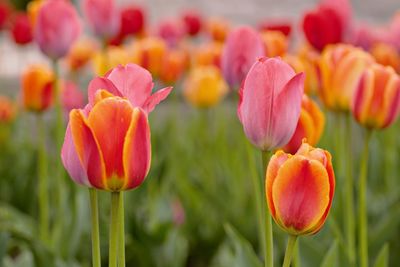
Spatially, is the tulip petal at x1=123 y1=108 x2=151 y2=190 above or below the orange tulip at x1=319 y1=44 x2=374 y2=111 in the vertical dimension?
above

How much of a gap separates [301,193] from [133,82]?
6.3 inches

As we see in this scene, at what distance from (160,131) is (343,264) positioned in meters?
1.88

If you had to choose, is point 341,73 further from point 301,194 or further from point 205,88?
point 205,88

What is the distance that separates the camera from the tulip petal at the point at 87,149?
630mm

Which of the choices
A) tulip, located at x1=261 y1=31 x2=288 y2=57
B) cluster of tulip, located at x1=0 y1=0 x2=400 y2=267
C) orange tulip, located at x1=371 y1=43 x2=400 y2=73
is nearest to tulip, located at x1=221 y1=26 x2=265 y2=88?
cluster of tulip, located at x1=0 y1=0 x2=400 y2=267

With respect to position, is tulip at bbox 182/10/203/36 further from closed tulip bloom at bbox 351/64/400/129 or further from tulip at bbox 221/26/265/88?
closed tulip bloom at bbox 351/64/400/129

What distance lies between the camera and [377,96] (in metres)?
0.99

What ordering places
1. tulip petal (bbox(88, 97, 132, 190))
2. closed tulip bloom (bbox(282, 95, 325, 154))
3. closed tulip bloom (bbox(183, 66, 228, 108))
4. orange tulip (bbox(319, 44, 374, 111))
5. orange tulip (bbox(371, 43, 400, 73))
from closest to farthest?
1. tulip petal (bbox(88, 97, 132, 190))
2. closed tulip bloom (bbox(282, 95, 325, 154))
3. orange tulip (bbox(319, 44, 374, 111))
4. orange tulip (bbox(371, 43, 400, 73))
5. closed tulip bloom (bbox(183, 66, 228, 108))

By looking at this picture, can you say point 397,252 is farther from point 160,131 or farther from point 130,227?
point 160,131

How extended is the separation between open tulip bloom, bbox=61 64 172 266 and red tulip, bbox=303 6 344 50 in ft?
3.01

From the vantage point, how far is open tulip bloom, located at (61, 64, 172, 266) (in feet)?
2.06

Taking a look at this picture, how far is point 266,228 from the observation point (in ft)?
2.43

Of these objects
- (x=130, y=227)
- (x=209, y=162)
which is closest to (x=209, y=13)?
(x=209, y=162)

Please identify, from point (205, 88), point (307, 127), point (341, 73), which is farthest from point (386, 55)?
point (307, 127)
